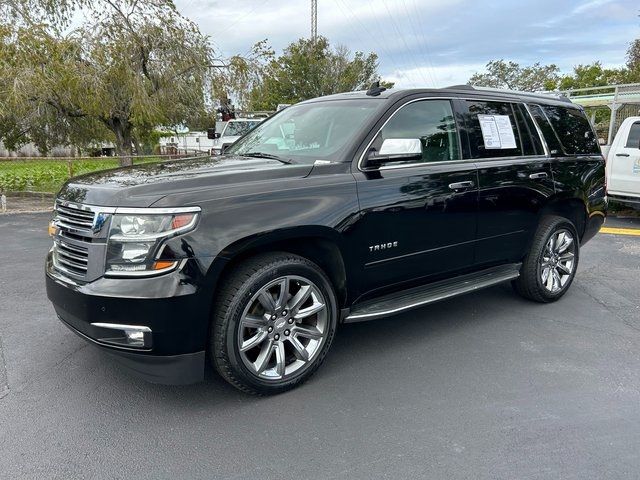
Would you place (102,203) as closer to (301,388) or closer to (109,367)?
(109,367)

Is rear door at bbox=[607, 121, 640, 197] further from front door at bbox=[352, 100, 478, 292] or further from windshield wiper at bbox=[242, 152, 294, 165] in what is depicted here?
windshield wiper at bbox=[242, 152, 294, 165]

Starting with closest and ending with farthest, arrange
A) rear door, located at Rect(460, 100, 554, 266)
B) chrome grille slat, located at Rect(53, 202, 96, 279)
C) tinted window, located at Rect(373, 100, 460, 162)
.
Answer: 1. chrome grille slat, located at Rect(53, 202, 96, 279)
2. tinted window, located at Rect(373, 100, 460, 162)
3. rear door, located at Rect(460, 100, 554, 266)

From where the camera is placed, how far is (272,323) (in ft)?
10.2

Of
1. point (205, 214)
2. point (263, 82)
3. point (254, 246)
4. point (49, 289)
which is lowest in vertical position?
point (49, 289)

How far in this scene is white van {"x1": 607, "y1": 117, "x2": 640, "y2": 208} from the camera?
886 centimetres

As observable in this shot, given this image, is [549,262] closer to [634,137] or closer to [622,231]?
[622,231]

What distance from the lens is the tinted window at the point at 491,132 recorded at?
415 cm

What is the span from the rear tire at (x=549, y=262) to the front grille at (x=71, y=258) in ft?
12.3

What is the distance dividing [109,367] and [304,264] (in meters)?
1.63

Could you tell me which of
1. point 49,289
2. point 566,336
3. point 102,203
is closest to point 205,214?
point 102,203

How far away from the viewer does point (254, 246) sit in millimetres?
2922

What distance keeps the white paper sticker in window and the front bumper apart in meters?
2.81

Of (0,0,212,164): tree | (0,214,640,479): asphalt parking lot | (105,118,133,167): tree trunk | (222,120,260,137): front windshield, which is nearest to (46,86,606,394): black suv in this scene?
(0,214,640,479): asphalt parking lot

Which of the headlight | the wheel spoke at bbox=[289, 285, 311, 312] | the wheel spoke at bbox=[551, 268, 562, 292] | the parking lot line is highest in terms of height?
the headlight
